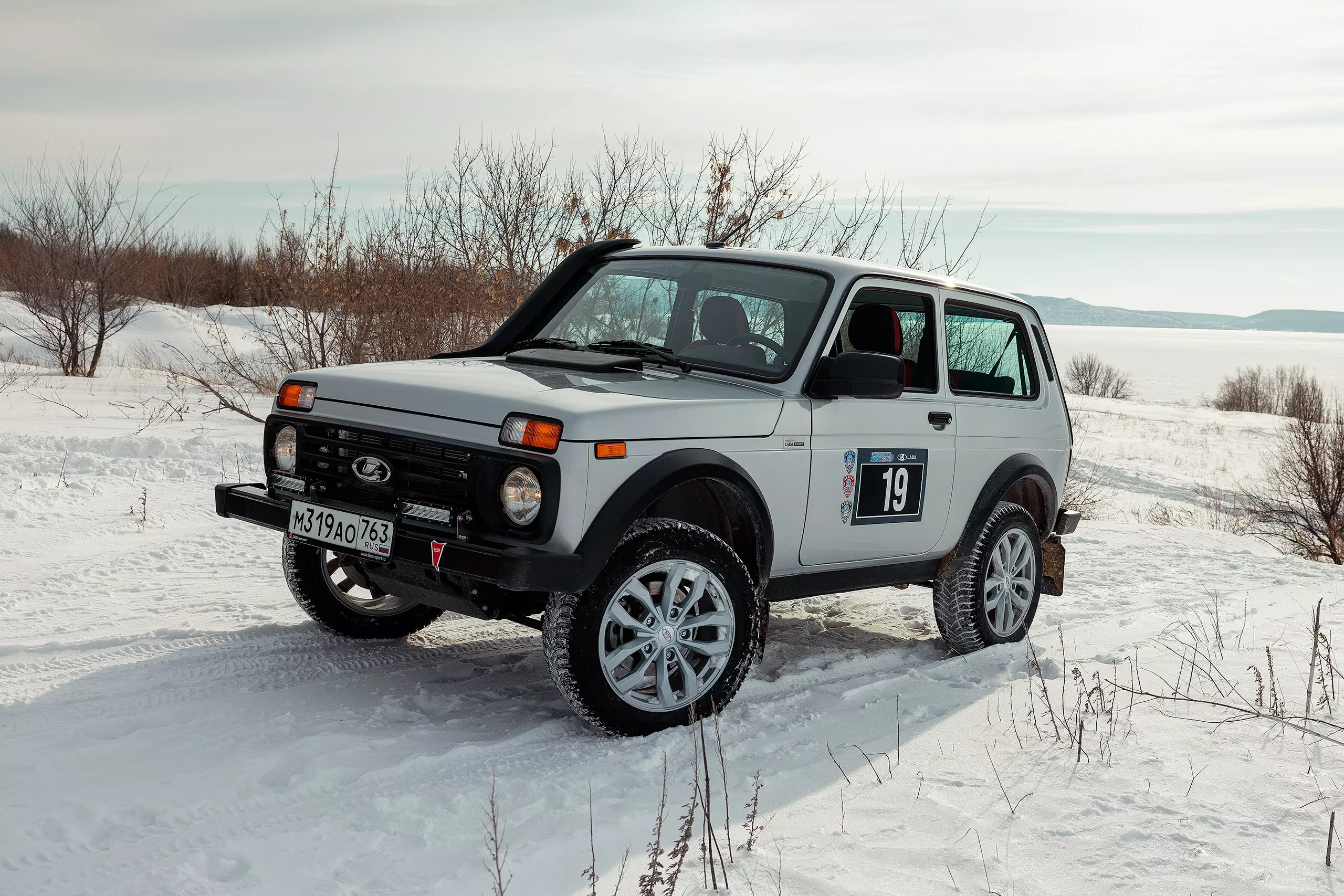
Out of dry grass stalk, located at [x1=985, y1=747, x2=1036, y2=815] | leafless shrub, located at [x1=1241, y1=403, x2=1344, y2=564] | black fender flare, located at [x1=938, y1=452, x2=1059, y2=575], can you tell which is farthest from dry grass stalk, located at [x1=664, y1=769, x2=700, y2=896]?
leafless shrub, located at [x1=1241, y1=403, x2=1344, y2=564]

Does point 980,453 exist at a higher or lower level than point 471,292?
lower

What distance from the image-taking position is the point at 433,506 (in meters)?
4.07

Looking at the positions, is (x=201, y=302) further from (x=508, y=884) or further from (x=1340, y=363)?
(x=1340, y=363)

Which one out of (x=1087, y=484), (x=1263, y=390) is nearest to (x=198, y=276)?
(x=1087, y=484)

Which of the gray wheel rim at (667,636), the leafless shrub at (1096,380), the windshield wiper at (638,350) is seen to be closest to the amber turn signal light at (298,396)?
the windshield wiper at (638,350)

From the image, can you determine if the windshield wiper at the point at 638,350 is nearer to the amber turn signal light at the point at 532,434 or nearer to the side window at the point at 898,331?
the side window at the point at 898,331

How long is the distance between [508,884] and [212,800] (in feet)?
3.64

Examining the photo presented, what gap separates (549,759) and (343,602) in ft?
6.08

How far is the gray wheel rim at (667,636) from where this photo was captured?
13.7 feet

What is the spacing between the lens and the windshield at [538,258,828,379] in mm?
4926

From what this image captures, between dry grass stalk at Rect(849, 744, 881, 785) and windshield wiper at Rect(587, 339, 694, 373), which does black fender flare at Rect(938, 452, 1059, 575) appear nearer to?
dry grass stalk at Rect(849, 744, 881, 785)

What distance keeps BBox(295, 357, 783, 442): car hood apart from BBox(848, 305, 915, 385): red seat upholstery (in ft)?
2.59

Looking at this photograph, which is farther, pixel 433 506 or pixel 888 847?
pixel 433 506

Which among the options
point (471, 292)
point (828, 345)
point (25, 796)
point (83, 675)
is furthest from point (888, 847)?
point (471, 292)
